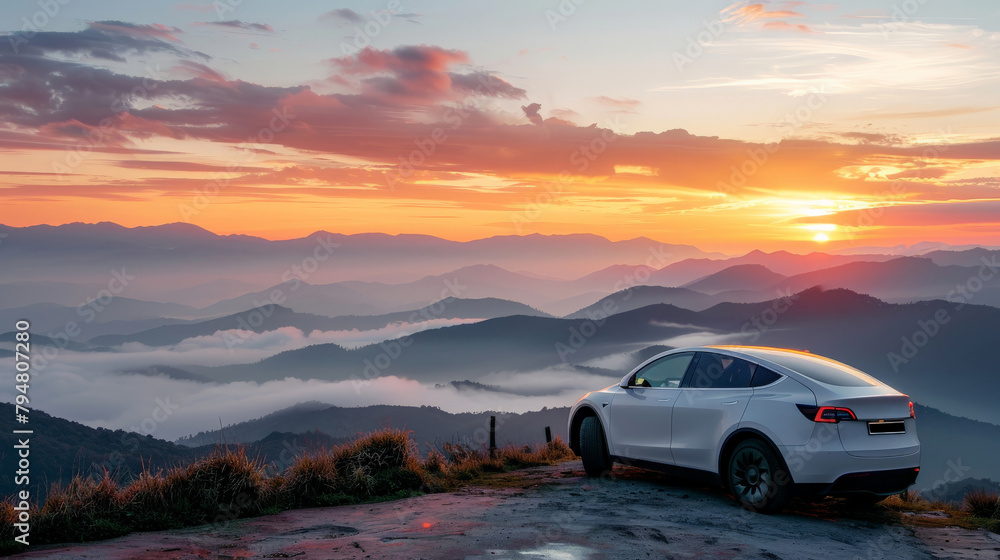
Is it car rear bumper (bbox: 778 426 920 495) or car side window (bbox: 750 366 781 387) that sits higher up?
car side window (bbox: 750 366 781 387)

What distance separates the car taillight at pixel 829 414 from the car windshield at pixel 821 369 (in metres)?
0.37

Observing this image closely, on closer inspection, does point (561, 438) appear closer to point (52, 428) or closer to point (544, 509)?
point (544, 509)

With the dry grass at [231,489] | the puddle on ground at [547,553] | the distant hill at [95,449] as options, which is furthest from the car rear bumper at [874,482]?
the distant hill at [95,449]

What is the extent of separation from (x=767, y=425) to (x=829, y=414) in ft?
2.02

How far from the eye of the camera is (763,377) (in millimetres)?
7785

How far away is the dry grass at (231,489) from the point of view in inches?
277

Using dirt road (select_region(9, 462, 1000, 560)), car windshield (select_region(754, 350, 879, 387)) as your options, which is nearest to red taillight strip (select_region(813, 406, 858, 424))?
car windshield (select_region(754, 350, 879, 387))

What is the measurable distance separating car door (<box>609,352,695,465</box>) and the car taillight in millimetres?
1743

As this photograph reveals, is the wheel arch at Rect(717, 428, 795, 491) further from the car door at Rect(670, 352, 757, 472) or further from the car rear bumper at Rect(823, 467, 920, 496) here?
the car rear bumper at Rect(823, 467, 920, 496)

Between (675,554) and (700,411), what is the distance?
98.2 inches

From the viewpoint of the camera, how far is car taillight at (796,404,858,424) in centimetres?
709

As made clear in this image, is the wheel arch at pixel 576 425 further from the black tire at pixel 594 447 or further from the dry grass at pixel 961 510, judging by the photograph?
the dry grass at pixel 961 510

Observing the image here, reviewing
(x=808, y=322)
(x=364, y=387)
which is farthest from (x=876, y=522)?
(x=808, y=322)

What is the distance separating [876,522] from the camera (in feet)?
25.3
